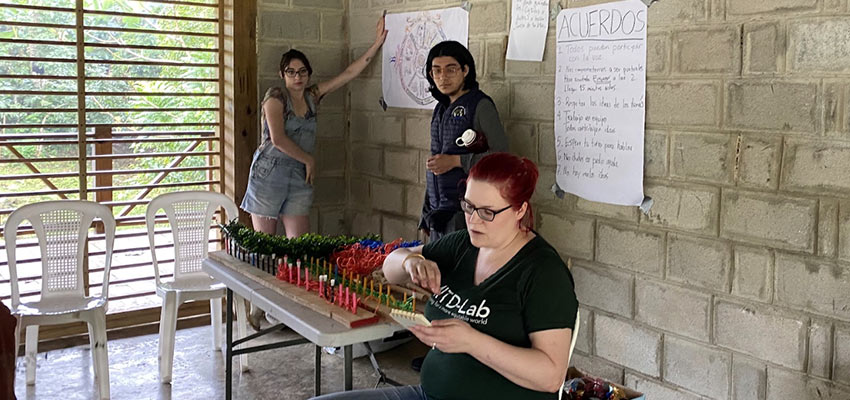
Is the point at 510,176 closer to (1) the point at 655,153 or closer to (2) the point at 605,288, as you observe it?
(1) the point at 655,153

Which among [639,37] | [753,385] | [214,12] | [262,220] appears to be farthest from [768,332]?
[214,12]

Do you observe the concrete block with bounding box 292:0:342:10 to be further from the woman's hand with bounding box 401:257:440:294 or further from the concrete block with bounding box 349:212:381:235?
the woman's hand with bounding box 401:257:440:294

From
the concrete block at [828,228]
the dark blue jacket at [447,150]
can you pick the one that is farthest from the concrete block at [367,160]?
the concrete block at [828,228]

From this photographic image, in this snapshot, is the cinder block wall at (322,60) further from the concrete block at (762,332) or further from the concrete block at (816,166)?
the concrete block at (816,166)

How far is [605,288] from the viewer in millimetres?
3855

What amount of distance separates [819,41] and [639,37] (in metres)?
0.80

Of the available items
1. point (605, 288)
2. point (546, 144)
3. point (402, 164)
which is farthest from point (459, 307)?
point (402, 164)

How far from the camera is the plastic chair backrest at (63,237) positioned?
4195 millimetres

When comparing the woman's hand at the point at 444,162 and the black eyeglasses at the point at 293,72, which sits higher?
the black eyeglasses at the point at 293,72

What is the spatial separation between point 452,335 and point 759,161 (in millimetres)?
1573

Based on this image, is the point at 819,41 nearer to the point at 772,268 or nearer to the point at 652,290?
the point at 772,268

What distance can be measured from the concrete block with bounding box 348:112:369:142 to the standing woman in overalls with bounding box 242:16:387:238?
41cm

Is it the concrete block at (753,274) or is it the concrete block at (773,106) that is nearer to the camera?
the concrete block at (773,106)

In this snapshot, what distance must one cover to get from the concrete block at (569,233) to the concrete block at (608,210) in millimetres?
55
